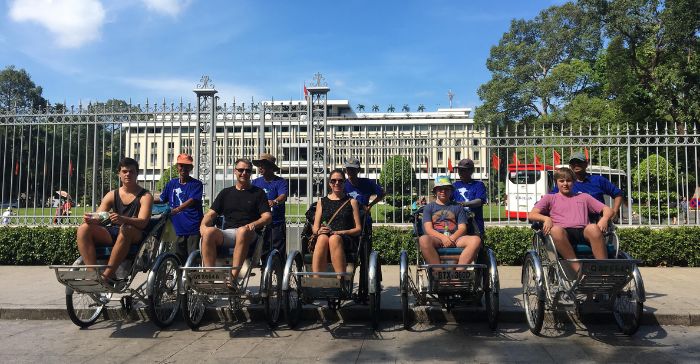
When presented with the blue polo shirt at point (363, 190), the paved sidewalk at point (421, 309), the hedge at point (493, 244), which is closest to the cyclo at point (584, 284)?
the paved sidewalk at point (421, 309)

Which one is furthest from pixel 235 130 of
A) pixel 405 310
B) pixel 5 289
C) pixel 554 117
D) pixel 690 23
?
pixel 554 117

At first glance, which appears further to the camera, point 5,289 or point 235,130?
point 235,130

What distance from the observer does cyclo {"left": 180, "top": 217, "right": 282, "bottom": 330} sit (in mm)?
4582

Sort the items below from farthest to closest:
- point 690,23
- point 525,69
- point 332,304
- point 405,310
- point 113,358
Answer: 1. point 525,69
2. point 690,23
3. point 332,304
4. point 405,310
5. point 113,358

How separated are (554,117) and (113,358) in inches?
1200

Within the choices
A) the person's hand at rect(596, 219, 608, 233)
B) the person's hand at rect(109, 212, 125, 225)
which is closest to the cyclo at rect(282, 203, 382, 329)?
the person's hand at rect(109, 212, 125, 225)

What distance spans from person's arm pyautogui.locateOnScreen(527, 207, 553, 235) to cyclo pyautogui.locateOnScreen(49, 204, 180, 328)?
3752mm

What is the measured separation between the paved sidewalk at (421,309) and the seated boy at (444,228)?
34.7 inches

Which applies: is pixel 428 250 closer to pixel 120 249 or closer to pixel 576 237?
pixel 576 237

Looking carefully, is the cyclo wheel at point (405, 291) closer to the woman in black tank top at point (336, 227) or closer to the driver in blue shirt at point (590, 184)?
the woman in black tank top at point (336, 227)

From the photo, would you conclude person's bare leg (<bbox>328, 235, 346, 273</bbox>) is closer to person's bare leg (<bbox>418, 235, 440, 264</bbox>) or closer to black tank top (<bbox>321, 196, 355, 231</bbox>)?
black tank top (<bbox>321, 196, 355, 231</bbox>)

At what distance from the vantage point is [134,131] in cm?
1008

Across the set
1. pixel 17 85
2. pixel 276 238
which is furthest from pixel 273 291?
pixel 17 85

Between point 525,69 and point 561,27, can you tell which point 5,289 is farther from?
point 561,27
